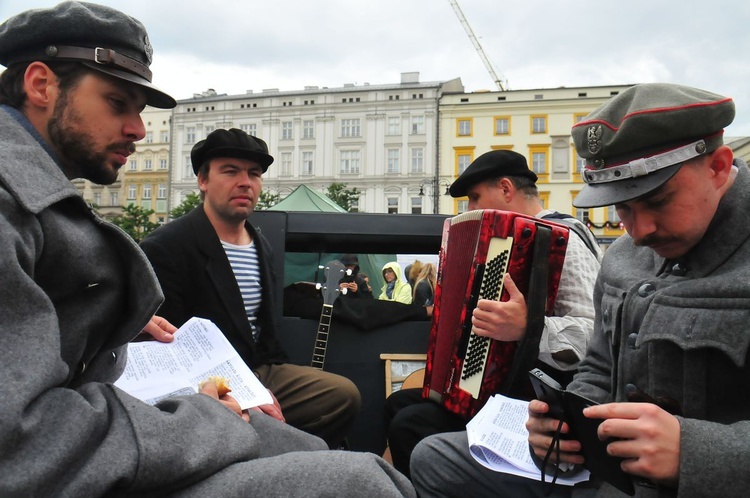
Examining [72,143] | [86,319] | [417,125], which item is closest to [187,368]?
[86,319]

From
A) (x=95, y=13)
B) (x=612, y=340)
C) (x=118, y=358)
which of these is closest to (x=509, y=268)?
(x=612, y=340)

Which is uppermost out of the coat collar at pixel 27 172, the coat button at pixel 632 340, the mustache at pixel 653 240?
the coat collar at pixel 27 172

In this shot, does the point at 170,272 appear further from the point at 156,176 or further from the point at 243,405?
the point at 156,176

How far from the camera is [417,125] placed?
4344 centimetres

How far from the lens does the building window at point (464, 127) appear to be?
42125 mm

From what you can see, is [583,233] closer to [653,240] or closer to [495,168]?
[495,168]

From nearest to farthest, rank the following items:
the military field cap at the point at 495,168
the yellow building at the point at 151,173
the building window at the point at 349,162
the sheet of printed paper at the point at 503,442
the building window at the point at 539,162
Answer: the sheet of printed paper at the point at 503,442, the military field cap at the point at 495,168, the building window at the point at 539,162, the building window at the point at 349,162, the yellow building at the point at 151,173

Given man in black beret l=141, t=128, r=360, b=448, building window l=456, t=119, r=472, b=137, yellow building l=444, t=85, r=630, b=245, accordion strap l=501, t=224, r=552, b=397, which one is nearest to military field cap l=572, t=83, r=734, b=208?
accordion strap l=501, t=224, r=552, b=397

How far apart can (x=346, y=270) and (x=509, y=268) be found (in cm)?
164

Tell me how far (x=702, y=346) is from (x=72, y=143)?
5.14ft

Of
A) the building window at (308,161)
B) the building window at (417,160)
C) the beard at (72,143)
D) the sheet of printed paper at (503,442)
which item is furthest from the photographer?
the building window at (308,161)

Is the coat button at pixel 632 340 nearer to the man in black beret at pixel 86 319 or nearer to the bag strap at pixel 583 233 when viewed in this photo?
the man in black beret at pixel 86 319

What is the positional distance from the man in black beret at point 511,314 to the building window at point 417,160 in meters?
40.3

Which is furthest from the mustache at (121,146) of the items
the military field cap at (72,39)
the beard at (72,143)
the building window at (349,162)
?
the building window at (349,162)
